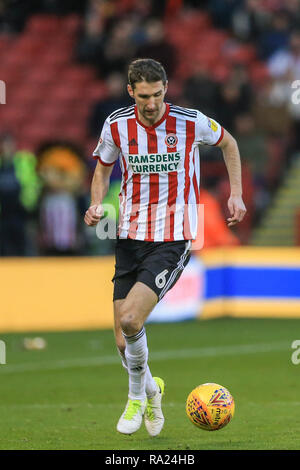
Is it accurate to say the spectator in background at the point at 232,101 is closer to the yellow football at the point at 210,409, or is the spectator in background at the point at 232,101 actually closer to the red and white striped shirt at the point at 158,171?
the red and white striped shirt at the point at 158,171

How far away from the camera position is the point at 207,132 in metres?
7.62

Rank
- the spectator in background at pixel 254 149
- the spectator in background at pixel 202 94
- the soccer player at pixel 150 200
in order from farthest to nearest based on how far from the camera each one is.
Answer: the spectator in background at pixel 254 149, the spectator in background at pixel 202 94, the soccer player at pixel 150 200

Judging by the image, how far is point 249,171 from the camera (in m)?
19.0

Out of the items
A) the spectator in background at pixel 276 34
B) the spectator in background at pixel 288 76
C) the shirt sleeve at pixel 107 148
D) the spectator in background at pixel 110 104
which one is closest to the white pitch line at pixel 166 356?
the shirt sleeve at pixel 107 148

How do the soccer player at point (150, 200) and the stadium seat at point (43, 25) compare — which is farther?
the stadium seat at point (43, 25)

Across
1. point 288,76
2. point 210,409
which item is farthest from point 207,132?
point 288,76

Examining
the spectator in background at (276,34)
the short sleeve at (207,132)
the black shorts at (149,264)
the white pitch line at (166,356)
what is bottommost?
the white pitch line at (166,356)

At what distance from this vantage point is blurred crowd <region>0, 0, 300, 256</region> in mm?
16859

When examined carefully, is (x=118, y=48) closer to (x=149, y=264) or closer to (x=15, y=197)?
(x=15, y=197)

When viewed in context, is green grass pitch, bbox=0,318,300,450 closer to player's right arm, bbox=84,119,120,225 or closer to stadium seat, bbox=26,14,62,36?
player's right arm, bbox=84,119,120,225

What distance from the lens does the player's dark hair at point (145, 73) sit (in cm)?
716

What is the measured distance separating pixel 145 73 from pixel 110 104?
38.0 feet

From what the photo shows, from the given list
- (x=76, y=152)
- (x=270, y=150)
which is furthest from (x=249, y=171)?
(x=76, y=152)

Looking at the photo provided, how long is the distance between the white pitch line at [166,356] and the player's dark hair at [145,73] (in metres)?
4.97
